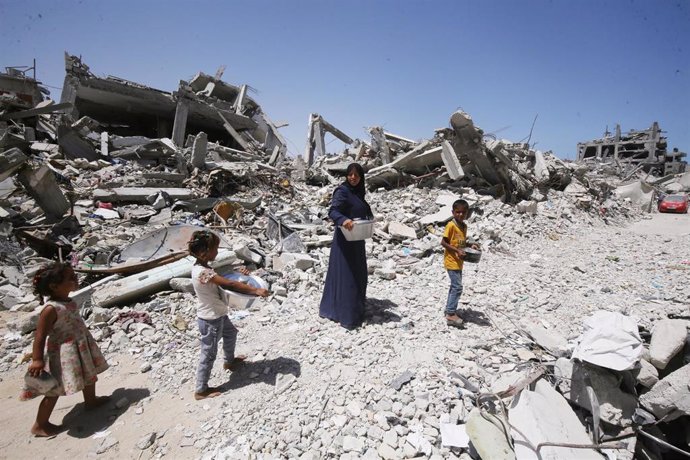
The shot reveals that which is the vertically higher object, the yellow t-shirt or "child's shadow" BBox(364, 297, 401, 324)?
the yellow t-shirt

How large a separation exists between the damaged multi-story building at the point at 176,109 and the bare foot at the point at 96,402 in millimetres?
11328

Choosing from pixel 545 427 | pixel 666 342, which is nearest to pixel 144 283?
pixel 545 427

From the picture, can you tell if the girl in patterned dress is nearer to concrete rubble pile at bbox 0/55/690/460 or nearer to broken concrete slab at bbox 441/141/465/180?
concrete rubble pile at bbox 0/55/690/460

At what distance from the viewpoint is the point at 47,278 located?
2.24m

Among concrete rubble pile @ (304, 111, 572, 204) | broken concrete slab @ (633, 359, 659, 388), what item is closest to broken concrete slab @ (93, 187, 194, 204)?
concrete rubble pile @ (304, 111, 572, 204)

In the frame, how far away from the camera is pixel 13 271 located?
488 centimetres

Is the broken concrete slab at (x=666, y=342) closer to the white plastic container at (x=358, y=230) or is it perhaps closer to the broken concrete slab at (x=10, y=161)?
the white plastic container at (x=358, y=230)

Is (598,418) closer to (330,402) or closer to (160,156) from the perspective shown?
(330,402)

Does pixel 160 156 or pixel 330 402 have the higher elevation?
pixel 160 156

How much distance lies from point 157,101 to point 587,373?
14.2 metres

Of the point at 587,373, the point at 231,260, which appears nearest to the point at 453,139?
the point at 231,260

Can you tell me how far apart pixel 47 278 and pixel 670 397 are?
4.00 metres

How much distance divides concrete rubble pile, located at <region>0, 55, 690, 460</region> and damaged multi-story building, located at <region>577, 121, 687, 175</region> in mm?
27753

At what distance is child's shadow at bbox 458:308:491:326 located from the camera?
3701 millimetres
